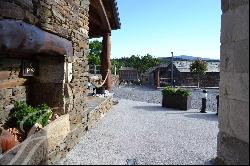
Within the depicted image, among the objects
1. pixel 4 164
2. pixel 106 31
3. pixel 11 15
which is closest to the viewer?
pixel 4 164

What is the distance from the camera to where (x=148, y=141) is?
19.0 feet

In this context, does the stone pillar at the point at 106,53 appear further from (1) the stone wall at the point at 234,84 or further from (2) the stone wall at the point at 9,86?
(1) the stone wall at the point at 234,84

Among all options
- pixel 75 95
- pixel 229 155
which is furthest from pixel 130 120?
pixel 229 155

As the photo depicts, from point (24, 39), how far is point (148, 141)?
3162 millimetres

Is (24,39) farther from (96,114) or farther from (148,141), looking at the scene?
(96,114)

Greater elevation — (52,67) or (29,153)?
(52,67)

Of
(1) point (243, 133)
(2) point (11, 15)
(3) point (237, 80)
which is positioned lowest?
(1) point (243, 133)

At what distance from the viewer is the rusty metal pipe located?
141 inches

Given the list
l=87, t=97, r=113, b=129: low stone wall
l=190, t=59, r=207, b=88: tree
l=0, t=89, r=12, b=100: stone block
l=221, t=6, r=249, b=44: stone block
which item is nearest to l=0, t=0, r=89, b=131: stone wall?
l=87, t=97, r=113, b=129: low stone wall

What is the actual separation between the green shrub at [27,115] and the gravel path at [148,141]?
2.43 feet

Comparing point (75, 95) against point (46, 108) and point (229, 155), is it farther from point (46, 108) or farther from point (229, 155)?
point (229, 155)

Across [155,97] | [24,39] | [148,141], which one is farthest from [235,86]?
[155,97]

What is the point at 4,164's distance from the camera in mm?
3006

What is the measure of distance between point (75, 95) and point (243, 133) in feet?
11.6
